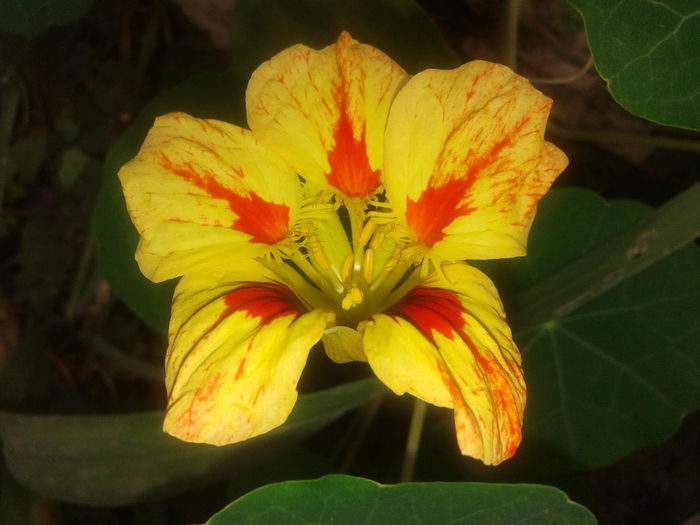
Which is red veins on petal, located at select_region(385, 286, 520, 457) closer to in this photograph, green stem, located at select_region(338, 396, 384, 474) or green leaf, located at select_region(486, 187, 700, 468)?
green leaf, located at select_region(486, 187, 700, 468)

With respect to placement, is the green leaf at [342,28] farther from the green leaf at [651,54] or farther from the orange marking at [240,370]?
the orange marking at [240,370]

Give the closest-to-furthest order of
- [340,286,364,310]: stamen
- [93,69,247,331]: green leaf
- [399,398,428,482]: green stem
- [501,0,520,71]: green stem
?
1. [340,286,364,310]: stamen
2. [399,398,428,482]: green stem
3. [501,0,520,71]: green stem
4. [93,69,247,331]: green leaf

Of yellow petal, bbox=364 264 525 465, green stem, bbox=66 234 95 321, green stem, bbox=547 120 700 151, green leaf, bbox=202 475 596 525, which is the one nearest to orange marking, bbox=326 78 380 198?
yellow petal, bbox=364 264 525 465

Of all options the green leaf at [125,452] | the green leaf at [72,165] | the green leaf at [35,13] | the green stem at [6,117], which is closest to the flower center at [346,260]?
the green leaf at [125,452]

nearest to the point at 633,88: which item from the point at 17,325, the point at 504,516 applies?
A: the point at 504,516

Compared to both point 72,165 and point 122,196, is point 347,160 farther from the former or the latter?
point 72,165
